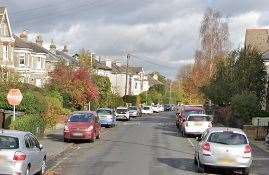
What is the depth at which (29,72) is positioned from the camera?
2904 inches

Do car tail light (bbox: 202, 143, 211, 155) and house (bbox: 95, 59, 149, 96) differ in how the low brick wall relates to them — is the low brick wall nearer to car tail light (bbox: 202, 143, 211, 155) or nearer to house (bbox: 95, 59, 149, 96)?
car tail light (bbox: 202, 143, 211, 155)

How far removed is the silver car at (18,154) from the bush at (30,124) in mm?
9213

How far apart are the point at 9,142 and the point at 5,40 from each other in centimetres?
4950

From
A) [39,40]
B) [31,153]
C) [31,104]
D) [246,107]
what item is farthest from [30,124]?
[39,40]

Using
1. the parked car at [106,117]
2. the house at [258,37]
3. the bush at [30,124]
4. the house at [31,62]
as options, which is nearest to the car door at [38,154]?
the bush at [30,124]

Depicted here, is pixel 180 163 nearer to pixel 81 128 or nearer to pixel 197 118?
pixel 81 128

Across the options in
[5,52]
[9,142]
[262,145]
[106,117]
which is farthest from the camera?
[5,52]

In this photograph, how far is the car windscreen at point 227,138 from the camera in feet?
63.1

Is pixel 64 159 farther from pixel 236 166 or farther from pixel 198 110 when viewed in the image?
pixel 198 110

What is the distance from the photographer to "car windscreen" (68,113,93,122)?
3285 cm

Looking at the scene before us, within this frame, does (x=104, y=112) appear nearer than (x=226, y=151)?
No

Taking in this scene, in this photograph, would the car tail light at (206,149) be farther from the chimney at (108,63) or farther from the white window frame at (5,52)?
the chimney at (108,63)

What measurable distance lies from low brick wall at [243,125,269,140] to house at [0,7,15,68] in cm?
3187

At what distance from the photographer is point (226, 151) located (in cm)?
1880
